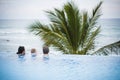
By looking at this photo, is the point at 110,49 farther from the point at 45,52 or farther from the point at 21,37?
the point at 21,37

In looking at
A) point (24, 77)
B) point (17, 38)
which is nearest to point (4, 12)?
point (17, 38)

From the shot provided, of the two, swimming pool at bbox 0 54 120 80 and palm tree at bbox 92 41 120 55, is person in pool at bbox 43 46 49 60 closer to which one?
swimming pool at bbox 0 54 120 80

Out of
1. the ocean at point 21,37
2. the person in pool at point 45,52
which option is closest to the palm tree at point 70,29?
the person in pool at point 45,52

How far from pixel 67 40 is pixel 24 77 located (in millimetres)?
1288

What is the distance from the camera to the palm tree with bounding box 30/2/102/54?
503 cm

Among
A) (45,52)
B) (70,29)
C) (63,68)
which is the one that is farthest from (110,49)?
(45,52)

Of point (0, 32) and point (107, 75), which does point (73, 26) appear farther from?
point (0, 32)

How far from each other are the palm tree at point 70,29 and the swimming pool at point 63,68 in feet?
Result: 1.57

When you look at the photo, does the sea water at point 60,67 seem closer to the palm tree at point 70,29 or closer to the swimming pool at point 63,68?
the swimming pool at point 63,68

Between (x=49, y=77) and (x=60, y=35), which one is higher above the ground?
(x=60, y=35)

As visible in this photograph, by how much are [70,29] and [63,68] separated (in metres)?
0.95

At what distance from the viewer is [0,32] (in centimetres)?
942

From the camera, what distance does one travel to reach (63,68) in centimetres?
450

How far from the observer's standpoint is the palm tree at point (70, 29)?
503 centimetres
